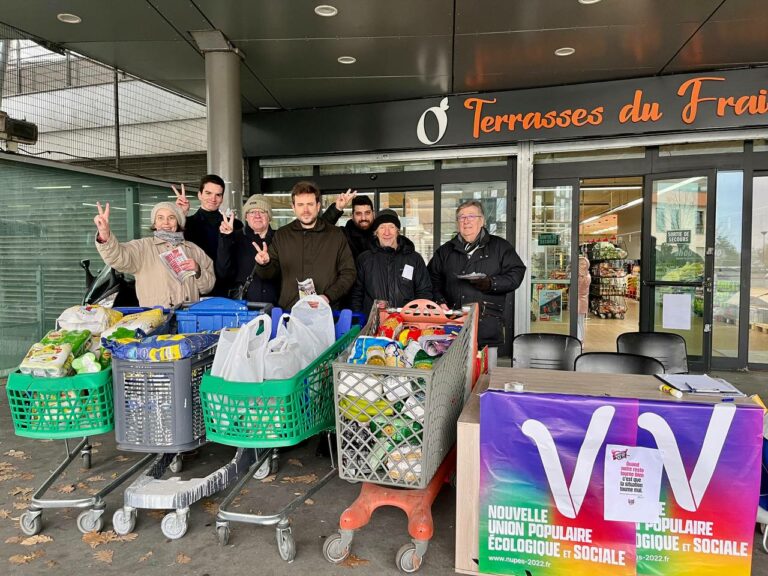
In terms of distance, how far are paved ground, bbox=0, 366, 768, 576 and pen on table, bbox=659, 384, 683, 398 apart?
36.6 inches

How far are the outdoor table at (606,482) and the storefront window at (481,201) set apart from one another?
5064 mm

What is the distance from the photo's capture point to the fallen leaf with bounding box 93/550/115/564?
2369 mm

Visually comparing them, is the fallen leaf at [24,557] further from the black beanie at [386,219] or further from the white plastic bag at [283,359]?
the black beanie at [386,219]

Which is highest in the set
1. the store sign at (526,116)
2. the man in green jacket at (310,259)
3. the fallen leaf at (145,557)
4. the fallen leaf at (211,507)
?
the store sign at (526,116)

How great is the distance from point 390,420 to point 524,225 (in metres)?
5.22

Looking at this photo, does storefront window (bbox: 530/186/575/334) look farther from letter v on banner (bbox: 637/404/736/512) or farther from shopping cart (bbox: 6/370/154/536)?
shopping cart (bbox: 6/370/154/536)

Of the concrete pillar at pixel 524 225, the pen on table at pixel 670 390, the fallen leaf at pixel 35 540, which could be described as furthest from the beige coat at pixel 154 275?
the concrete pillar at pixel 524 225

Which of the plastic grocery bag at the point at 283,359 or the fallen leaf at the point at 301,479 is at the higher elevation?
the plastic grocery bag at the point at 283,359

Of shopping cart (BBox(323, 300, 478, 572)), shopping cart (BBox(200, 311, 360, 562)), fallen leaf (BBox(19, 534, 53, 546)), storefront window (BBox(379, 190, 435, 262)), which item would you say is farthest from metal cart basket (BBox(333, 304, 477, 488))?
storefront window (BBox(379, 190, 435, 262))

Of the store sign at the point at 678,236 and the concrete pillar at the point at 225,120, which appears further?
the store sign at the point at 678,236

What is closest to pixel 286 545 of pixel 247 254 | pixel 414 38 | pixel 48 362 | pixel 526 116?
pixel 48 362

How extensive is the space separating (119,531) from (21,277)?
4.27 m

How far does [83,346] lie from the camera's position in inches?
107

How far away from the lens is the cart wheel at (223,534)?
246 centimetres
